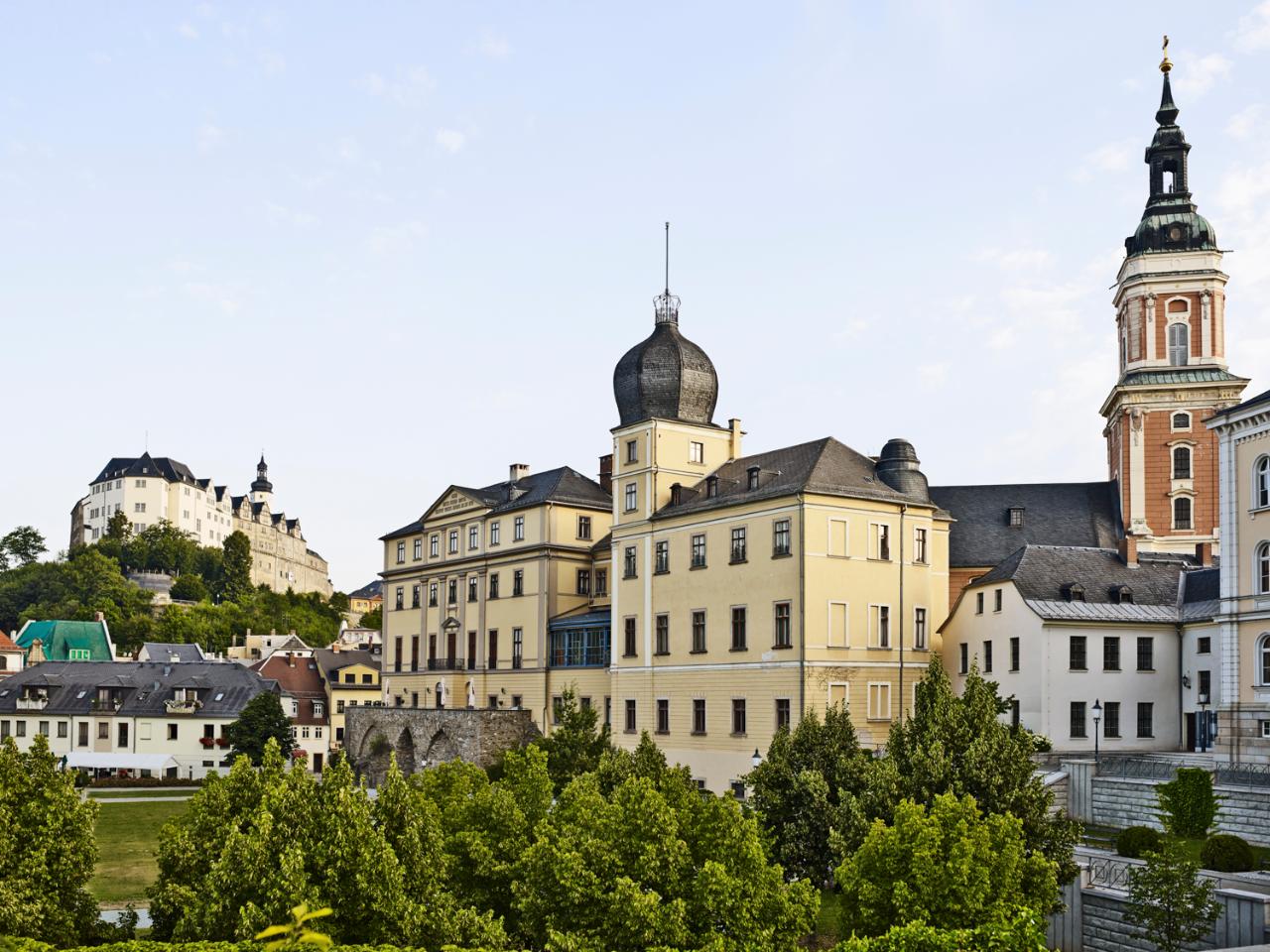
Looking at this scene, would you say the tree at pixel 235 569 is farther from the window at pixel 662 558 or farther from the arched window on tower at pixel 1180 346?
the arched window on tower at pixel 1180 346

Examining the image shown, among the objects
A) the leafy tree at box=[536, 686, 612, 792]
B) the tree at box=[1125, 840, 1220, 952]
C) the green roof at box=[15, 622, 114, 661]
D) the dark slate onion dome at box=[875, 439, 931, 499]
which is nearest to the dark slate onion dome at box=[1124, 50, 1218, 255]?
the dark slate onion dome at box=[875, 439, 931, 499]

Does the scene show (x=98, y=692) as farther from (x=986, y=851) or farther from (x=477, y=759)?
(x=986, y=851)

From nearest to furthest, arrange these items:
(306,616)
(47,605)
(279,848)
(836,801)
A: (279,848)
(836,801)
(47,605)
(306,616)

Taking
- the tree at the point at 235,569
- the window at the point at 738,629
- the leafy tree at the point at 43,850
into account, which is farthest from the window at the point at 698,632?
the tree at the point at 235,569

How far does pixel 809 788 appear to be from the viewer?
30.6 m

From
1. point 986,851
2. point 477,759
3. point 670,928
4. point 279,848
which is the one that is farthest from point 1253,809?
point 477,759

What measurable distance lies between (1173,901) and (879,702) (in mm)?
28445

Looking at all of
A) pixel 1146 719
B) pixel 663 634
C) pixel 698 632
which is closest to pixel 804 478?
pixel 698 632

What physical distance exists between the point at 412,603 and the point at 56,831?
59.0 meters

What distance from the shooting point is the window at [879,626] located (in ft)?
176

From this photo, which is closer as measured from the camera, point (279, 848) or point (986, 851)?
point (279, 848)

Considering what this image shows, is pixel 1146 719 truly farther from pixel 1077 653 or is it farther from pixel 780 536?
pixel 780 536

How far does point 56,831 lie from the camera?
21438mm

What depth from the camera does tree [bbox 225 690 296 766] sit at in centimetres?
7919
